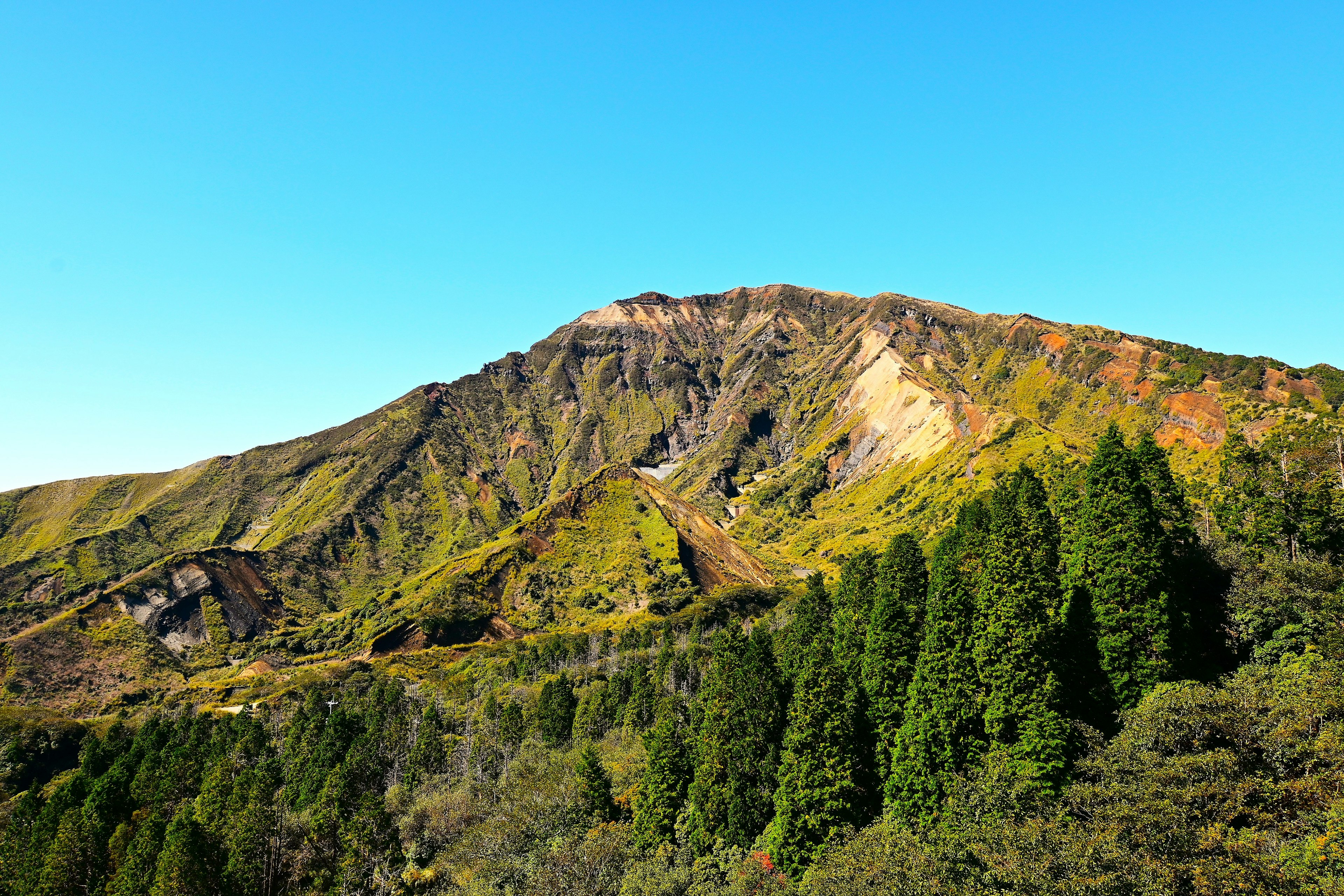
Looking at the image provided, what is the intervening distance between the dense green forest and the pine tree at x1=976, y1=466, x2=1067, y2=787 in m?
0.14

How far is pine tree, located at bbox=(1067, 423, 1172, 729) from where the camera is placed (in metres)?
42.4

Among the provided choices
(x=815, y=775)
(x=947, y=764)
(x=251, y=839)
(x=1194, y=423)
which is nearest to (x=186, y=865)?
(x=251, y=839)

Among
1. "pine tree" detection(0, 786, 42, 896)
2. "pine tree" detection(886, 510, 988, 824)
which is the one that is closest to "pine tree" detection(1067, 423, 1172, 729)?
"pine tree" detection(886, 510, 988, 824)

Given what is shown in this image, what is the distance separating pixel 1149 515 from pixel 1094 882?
28.1m

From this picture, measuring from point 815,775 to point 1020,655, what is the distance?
1496cm

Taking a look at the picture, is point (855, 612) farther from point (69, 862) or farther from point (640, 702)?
point (69, 862)

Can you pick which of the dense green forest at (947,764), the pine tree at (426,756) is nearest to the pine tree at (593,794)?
the dense green forest at (947,764)

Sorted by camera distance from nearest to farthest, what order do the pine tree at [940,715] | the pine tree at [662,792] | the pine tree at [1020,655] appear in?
the pine tree at [1020,655], the pine tree at [940,715], the pine tree at [662,792]

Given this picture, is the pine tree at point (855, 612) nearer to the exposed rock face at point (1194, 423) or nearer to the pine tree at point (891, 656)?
the pine tree at point (891, 656)

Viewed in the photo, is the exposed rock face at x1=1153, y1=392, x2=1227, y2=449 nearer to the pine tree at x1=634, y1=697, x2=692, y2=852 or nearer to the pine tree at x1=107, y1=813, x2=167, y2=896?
the pine tree at x1=634, y1=697, x2=692, y2=852

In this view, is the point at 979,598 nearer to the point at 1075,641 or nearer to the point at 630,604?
the point at 1075,641

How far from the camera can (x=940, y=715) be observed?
4191 cm

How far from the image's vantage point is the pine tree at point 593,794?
60.7 m

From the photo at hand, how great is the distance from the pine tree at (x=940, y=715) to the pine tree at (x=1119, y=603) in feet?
22.4
